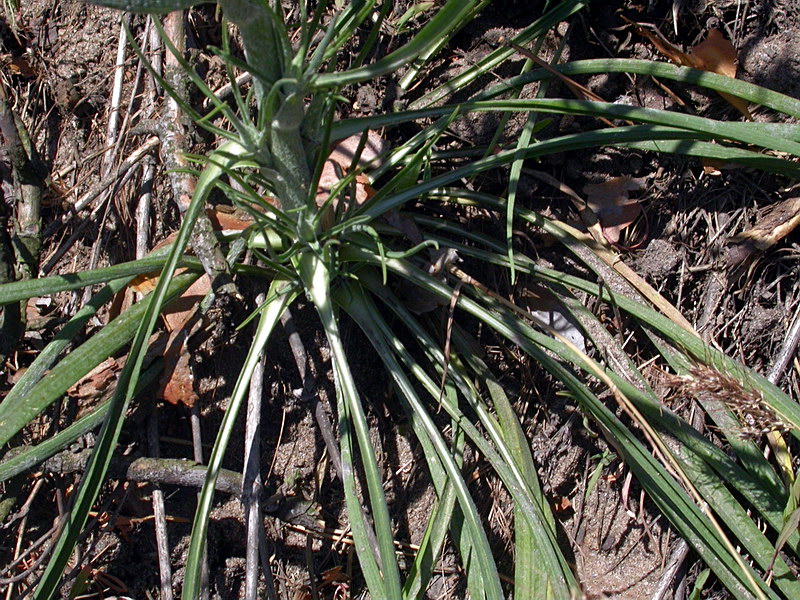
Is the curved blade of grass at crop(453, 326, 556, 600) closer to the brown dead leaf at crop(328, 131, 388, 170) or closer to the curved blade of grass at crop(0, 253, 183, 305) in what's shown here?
the brown dead leaf at crop(328, 131, 388, 170)

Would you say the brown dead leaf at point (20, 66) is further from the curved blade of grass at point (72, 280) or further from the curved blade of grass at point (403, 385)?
the curved blade of grass at point (403, 385)

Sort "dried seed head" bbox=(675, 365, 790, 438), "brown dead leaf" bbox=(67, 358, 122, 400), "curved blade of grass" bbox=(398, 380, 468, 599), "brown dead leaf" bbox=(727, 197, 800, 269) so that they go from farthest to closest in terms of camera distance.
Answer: "brown dead leaf" bbox=(67, 358, 122, 400), "brown dead leaf" bbox=(727, 197, 800, 269), "curved blade of grass" bbox=(398, 380, 468, 599), "dried seed head" bbox=(675, 365, 790, 438)

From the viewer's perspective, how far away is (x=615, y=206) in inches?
60.3

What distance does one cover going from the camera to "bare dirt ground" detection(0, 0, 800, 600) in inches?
57.4

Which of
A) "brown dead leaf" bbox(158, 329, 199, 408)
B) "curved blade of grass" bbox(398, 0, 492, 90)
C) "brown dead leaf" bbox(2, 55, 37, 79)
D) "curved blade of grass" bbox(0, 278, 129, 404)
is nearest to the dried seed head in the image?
"curved blade of grass" bbox(398, 0, 492, 90)

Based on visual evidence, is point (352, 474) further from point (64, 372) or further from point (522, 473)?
point (64, 372)

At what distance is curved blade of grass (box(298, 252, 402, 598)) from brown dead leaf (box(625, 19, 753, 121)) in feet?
3.11

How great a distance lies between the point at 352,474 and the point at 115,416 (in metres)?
0.46

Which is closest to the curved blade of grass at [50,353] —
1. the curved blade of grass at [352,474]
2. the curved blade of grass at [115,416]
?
the curved blade of grass at [115,416]

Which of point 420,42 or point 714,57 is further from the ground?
point 714,57

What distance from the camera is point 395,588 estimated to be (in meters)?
1.16

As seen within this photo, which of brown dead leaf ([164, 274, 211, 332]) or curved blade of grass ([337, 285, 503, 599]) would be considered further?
brown dead leaf ([164, 274, 211, 332])

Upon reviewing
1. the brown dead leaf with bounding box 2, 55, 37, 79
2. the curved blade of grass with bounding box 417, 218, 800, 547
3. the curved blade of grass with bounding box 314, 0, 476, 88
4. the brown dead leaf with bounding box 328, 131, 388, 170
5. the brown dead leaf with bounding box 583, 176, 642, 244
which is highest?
the brown dead leaf with bounding box 2, 55, 37, 79

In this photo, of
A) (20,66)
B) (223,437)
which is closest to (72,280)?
(223,437)
